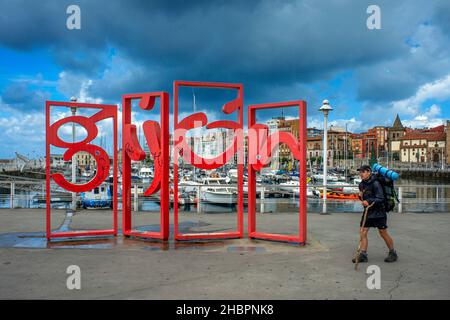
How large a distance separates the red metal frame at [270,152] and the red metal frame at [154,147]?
6.73ft

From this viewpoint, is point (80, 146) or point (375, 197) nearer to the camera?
point (375, 197)

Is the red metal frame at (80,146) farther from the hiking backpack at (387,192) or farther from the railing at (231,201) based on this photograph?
the hiking backpack at (387,192)

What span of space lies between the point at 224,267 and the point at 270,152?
3.35m

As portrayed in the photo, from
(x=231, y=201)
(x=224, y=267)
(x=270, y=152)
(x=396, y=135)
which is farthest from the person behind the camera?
(x=396, y=135)

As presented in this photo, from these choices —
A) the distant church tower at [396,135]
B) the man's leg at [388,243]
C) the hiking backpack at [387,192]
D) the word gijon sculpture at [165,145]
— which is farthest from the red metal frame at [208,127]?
the distant church tower at [396,135]

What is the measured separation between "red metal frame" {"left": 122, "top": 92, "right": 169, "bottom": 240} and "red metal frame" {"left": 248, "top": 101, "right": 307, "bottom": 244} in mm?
2052

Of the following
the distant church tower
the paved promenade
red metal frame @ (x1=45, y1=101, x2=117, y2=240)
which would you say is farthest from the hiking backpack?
the distant church tower

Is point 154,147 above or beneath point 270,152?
above

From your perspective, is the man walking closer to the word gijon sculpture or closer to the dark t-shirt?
the dark t-shirt

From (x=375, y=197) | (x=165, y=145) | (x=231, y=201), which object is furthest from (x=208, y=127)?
(x=231, y=201)

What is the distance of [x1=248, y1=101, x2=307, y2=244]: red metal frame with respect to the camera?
353 inches

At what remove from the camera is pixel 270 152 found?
941 cm

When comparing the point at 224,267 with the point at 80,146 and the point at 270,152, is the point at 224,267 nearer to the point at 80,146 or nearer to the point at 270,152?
the point at 270,152

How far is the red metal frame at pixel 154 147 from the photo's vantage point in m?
9.40
